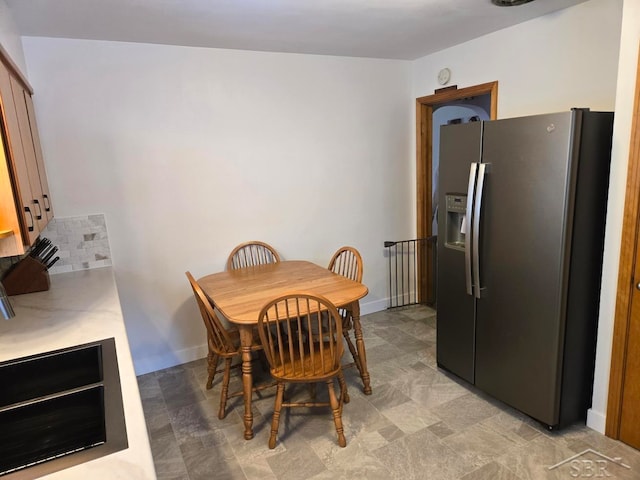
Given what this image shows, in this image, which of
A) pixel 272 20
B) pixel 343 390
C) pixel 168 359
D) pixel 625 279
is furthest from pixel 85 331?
pixel 625 279

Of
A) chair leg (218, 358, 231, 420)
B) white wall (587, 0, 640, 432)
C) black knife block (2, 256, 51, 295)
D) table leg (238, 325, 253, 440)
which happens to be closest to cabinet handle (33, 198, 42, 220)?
black knife block (2, 256, 51, 295)

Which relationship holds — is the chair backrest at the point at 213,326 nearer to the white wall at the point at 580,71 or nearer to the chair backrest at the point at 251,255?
the chair backrest at the point at 251,255

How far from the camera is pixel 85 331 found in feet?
5.84

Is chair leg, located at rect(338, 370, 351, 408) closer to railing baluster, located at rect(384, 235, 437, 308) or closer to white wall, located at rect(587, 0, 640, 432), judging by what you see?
white wall, located at rect(587, 0, 640, 432)

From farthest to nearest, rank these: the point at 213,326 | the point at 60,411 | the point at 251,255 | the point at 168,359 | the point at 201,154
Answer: the point at 251,255, the point at 168,359, the point at 201,154, the point at 213,326, the point at 60,411

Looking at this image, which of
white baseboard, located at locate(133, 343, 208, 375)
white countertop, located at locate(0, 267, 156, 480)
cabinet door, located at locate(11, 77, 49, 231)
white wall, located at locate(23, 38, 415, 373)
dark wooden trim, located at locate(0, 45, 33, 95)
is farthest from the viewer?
white baseboard, located at locate(133, 343, 208, 375)

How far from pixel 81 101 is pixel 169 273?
4.25ft

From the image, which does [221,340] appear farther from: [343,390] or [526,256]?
[526,256]

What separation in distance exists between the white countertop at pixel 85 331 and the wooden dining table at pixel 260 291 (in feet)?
1.94

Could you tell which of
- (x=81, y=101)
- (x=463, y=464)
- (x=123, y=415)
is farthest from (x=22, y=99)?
(x=463, y=464)

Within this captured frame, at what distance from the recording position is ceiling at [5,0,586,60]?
7.21 feet

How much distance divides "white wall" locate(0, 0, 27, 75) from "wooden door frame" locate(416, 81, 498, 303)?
9.84 feet

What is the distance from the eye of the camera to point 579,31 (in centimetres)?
250

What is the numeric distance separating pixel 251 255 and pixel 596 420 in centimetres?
250
